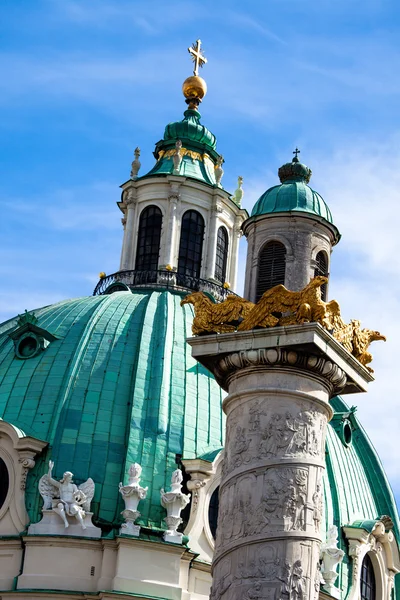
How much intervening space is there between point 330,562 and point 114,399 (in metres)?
6.96

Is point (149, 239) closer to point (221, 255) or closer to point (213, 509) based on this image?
point (221, 255)

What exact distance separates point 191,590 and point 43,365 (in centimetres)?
756

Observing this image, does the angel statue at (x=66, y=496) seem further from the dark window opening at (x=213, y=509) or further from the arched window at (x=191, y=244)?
the arched window at (x=191, y=244)

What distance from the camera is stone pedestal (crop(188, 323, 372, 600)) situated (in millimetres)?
17234

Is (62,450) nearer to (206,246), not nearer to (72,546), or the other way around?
(72,546)

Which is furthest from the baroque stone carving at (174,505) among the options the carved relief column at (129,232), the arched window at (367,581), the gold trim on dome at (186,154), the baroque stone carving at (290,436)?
the baroque stone carving at (290,436)

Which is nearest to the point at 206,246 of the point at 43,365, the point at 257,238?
the point at 43,365

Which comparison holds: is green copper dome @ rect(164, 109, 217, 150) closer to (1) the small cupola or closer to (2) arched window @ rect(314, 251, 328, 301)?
(1) the small cupola

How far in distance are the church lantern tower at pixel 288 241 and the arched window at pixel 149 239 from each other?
2303cm

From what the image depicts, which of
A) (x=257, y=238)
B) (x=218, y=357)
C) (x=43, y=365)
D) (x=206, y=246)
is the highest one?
(x=206, y=246)

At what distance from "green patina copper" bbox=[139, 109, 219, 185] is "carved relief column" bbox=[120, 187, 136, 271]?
97 centimetres

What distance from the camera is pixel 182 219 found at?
146 feet

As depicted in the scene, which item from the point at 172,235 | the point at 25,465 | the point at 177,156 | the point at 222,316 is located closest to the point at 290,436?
the point at 222,316

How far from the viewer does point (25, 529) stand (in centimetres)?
3362
